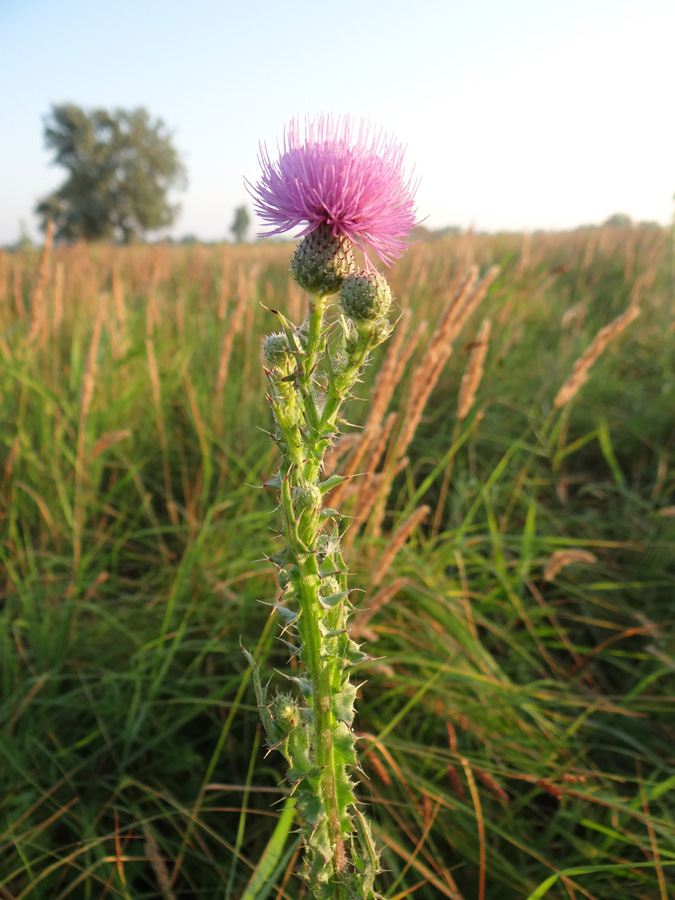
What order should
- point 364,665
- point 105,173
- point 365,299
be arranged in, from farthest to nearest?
point 105,173, point 364,665, point 365,299

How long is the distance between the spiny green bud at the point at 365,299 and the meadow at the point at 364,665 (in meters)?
0.22

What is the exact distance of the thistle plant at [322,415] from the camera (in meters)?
0.66

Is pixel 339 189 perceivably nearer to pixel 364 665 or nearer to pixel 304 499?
pixel 304 499

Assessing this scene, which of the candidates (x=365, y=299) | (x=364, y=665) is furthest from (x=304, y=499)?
(x=364, y=665)

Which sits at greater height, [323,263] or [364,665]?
[323,263]

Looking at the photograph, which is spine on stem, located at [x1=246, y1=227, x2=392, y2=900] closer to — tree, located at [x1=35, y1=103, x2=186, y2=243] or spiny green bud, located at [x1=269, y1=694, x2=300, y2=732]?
spiny green bud, located at [x1=269, y1=694, x2=300, y2=732]

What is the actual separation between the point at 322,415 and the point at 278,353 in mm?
104

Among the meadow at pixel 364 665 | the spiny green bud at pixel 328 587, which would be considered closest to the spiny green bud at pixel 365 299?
the meadow at pixel 364 665

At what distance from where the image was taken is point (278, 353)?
695 mm

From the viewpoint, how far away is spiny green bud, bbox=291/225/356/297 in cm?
69

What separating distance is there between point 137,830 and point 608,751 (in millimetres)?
1349

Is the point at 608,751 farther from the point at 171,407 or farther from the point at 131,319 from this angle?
the point at 131,319

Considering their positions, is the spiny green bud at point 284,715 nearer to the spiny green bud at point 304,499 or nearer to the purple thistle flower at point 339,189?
the spiny green bud at point 304,499

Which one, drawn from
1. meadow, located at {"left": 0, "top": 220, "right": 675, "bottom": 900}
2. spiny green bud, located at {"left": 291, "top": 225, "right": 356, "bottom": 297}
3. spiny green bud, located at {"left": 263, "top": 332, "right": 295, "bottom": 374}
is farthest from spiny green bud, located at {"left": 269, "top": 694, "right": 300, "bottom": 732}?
spiny green bud, located at {"left": 291, "top": 225, "right": 356, "bottom": 297}
